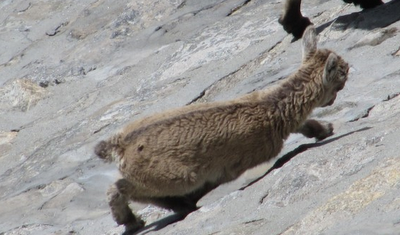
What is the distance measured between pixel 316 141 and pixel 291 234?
77.3 inches

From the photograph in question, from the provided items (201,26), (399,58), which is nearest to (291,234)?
(399,58)

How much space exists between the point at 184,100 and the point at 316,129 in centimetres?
205

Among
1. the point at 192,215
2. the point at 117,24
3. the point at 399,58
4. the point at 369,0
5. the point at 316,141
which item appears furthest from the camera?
the point at 117,24

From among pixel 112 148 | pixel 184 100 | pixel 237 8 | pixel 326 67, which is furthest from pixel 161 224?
pixel 237 8

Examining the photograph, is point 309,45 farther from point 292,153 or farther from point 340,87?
point 292,153

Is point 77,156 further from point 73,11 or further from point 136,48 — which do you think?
point 73,11

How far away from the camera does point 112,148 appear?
641 cm

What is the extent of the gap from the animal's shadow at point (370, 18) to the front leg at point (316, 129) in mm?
1887

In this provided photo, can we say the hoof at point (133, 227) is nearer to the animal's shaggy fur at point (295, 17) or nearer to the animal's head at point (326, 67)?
the animal's head at point (326, 67)

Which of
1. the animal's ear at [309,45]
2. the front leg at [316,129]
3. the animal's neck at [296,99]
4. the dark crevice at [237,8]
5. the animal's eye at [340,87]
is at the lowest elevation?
the front leg at [316,129]

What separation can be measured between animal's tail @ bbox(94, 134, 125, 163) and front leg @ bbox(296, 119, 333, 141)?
4.16 ft

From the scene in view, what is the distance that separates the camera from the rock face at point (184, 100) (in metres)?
5.42

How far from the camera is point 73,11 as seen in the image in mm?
11508

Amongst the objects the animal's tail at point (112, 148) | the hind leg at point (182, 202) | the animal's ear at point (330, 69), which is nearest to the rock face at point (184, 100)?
the hind leg at point (182, 202)
